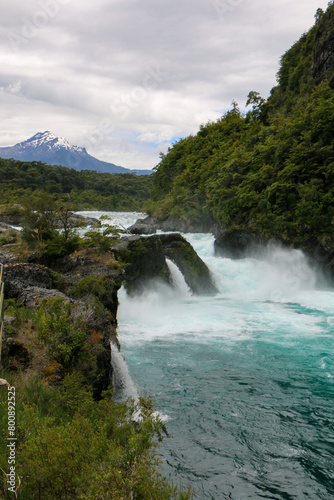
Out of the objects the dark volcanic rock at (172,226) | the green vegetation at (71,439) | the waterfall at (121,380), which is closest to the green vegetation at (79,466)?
the green vegetation at (71,439)

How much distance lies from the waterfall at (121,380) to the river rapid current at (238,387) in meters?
0.17

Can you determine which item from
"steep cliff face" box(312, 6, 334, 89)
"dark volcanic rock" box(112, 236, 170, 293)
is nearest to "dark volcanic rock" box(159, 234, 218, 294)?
"dark volcanic rock" box(112, 236, 170, 293)

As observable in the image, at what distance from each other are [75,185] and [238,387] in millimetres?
76436

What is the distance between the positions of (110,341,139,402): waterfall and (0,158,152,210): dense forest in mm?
52163

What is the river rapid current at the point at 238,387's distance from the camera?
18.3ft

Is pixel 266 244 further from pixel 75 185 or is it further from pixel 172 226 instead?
pixel 75 185

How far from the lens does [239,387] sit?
8500 mm

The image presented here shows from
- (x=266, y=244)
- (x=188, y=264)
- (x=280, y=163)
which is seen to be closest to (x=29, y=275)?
(x=188, y=264)

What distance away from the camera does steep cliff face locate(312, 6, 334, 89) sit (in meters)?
31.5

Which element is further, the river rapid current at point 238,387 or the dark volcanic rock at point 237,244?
the dark volcanic rock at point 237,244

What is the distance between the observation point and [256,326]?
45.3 ft

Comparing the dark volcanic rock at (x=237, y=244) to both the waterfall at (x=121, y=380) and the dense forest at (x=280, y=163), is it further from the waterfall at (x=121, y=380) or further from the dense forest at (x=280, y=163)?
the waterfall at (x=121, y=380)

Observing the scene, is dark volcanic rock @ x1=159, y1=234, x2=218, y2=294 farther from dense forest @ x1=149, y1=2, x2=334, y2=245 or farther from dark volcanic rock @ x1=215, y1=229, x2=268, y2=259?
dense forest @ x1=149, y1=2, x2=334, y2=245

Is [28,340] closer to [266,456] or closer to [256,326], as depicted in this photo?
[266,456]
